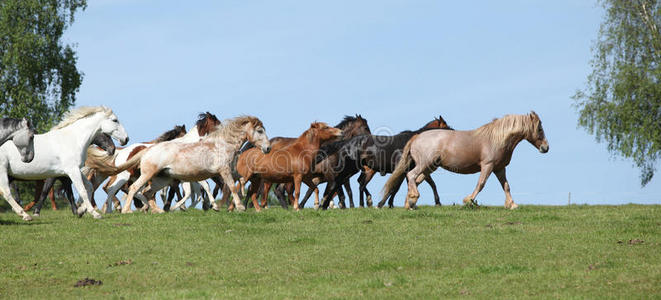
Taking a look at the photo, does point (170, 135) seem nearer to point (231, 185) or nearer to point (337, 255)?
point (231, 185)

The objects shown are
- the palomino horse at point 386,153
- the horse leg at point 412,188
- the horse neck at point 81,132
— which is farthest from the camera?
the palomino horse at point 386,153

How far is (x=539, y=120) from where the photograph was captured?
1984 centimetres

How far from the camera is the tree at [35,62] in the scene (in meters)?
38.7

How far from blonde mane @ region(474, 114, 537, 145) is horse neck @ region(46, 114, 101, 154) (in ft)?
30.7

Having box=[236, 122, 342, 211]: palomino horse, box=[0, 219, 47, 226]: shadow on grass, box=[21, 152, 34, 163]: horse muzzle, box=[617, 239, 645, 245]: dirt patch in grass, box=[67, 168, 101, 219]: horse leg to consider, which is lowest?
box=[0, 219, 47, 226]: shadow on grass

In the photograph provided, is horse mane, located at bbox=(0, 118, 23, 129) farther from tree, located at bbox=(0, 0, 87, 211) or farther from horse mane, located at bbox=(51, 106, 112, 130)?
tree, located at bbox=(0, 0, 87, 211)

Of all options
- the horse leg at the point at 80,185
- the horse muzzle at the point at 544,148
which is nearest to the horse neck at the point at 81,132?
the horse leg at the point at 80,185

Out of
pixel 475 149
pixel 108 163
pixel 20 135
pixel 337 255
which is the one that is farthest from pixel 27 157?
pixel 475 149

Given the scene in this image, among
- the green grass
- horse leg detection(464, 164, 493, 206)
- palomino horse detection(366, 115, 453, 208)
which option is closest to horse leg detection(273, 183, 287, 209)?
palomino horse detection(366, 115, 453, 208)

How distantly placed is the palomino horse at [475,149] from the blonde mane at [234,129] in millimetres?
4148

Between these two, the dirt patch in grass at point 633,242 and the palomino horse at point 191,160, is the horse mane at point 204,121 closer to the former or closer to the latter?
the palomino horse at point 191,160

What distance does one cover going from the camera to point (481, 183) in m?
18.9

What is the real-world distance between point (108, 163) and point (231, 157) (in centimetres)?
352

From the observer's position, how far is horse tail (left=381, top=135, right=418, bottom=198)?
794 inches
